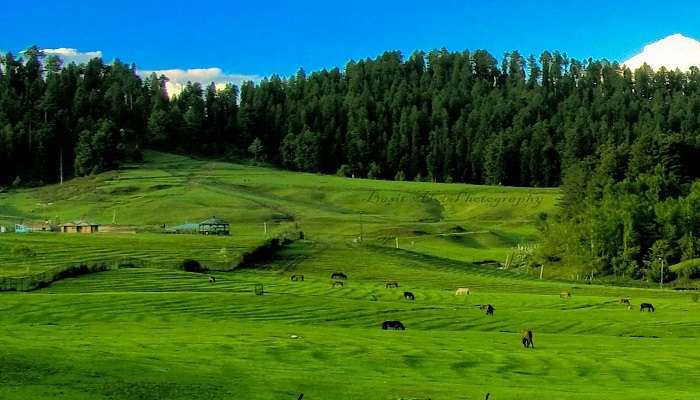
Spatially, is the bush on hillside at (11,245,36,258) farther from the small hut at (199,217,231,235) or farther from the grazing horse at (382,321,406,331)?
the grazing horse at (382,321,406,331)

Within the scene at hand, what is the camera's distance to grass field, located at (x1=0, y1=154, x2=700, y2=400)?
25.4 meters

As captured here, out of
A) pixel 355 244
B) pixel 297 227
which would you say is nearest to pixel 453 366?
pixel 355 244

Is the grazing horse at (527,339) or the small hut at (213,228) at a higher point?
the grazing horse at (527,339)

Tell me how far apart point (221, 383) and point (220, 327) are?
64.9ft

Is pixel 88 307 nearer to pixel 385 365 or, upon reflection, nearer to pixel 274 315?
pixel 274 315

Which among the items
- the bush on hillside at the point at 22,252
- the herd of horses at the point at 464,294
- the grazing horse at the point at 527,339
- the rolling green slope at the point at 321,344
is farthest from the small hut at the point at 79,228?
the grazing horse at the point at 527,339

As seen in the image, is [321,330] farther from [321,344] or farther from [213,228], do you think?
[213,228]

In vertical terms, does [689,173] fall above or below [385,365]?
above

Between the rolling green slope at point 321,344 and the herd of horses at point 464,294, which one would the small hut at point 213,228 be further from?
the rolling green slope at point 321,344

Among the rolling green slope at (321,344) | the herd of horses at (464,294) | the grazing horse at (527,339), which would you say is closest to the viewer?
the rolling green slope at (321,344)

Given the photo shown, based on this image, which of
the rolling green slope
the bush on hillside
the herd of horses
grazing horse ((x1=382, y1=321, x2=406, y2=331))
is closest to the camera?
the rolling green slope

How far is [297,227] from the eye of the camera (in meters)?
145

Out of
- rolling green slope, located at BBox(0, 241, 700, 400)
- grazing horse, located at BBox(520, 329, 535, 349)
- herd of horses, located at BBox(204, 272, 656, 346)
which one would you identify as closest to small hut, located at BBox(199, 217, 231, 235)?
herd of horses, located at BBox(204, 272, 656, 346)

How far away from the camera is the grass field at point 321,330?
2539 centimetres
